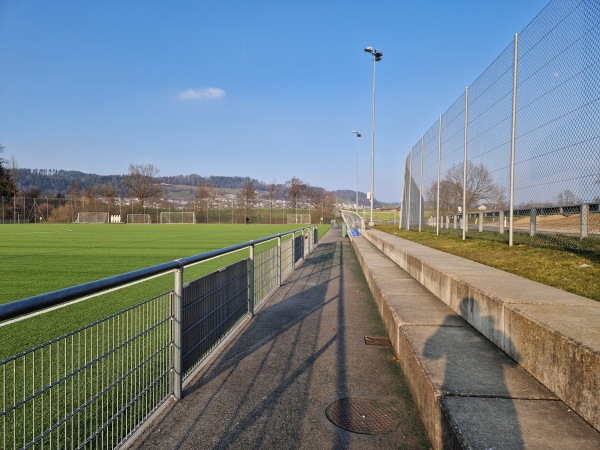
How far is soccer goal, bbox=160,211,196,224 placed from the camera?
72.7 m

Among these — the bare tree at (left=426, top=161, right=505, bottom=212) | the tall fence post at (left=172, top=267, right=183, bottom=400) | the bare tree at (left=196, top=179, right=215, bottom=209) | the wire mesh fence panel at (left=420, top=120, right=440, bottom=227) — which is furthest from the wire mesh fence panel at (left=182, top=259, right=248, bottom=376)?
the bare tree at (left=196, top=179, right=215, bottom=209)

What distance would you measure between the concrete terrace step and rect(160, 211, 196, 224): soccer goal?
231 feet

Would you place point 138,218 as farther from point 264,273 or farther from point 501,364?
point 501,364

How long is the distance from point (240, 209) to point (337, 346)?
70.3 metres

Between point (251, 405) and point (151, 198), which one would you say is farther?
point (151, 198)

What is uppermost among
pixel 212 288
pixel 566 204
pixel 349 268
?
pixel 566 204

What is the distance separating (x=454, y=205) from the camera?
13.0 metres

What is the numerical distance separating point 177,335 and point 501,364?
244cm

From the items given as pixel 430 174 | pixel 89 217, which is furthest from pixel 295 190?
pixel 430 174

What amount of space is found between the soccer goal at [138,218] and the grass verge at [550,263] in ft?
234

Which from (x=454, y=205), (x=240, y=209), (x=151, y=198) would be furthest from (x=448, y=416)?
(x=151, y=198)

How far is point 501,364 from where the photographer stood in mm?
3148

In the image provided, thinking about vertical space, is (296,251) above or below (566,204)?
below

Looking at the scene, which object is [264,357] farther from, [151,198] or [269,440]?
[151,198]
